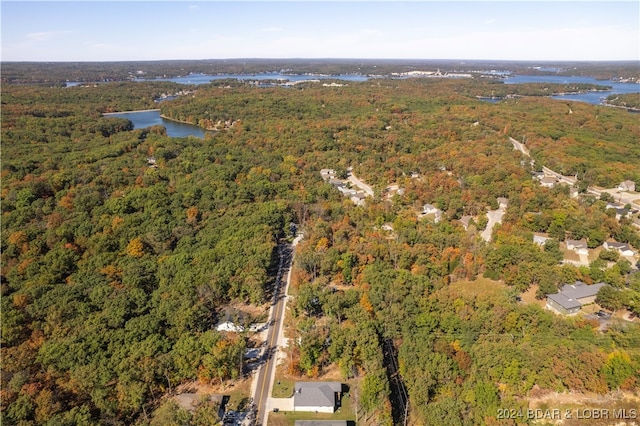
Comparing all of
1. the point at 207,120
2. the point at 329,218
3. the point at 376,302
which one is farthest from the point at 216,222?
the point at 207,120

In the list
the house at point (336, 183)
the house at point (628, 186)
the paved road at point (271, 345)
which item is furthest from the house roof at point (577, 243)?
the house at point (336, 183)

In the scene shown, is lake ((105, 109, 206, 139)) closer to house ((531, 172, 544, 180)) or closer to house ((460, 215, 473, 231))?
house ((460, 215, 473, 231))

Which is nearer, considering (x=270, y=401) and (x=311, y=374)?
(x=270, y=401)

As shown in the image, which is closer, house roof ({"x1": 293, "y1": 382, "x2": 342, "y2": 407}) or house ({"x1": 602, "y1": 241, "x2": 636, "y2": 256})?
house roof ({"x1": 293, "y1": 382, "x2": 342, "y2": 407})

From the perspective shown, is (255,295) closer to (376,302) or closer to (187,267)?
(187,267)

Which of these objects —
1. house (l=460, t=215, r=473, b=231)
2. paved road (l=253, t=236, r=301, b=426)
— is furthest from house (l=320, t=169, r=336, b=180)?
paved road (l=253, t=236, r=301, b=426)

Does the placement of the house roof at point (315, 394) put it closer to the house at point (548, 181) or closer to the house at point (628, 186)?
the house at point (548, 181)
